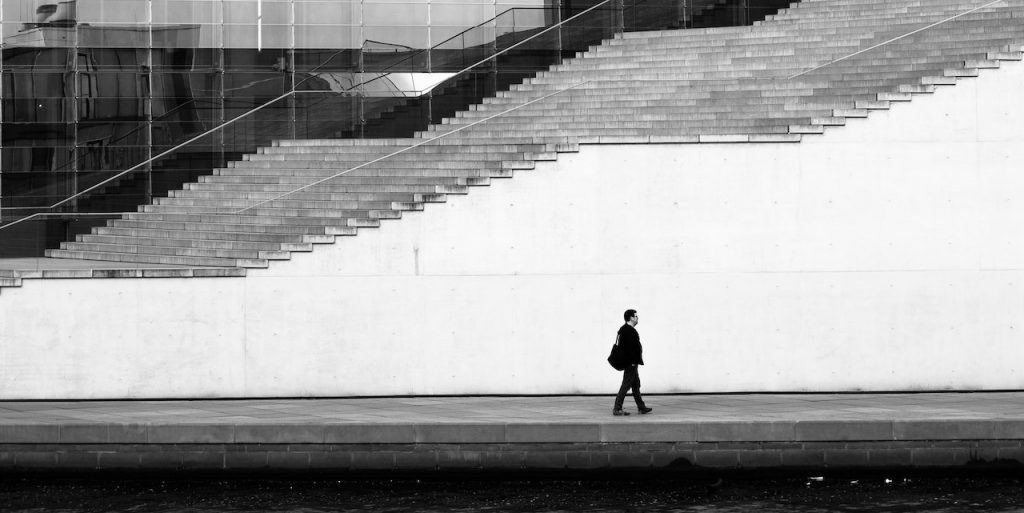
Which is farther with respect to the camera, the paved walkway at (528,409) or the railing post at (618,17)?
the railing post at (618,17)

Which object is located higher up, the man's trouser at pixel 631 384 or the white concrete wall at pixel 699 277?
the white concrete wall at pixel 699 277

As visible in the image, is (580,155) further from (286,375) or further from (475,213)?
(286,375)

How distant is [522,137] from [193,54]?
12428 mm

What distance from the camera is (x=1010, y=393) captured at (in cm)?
1777

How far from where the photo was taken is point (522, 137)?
1952 cm

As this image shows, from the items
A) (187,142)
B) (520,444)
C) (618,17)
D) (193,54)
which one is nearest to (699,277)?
(520,444)

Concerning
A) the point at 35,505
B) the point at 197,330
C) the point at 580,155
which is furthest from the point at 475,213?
the point at 35,505

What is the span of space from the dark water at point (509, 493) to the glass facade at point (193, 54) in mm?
13500

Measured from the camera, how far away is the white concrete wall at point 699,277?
1794 centimetres

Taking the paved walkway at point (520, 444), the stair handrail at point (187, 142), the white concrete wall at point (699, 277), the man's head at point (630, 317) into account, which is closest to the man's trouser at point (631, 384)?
the man's head at point (630, 317)

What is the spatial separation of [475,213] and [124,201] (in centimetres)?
676

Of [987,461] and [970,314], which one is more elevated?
[970,314]

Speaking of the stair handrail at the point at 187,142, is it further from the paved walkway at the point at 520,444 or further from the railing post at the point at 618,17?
the paved walkway at the point at 520,444

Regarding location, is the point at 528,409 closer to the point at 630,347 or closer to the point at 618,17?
the point at 630,347
